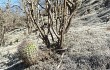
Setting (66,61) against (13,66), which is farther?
Answer: (13,66)

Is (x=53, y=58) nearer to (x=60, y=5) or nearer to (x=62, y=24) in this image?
(x=62, y=24)

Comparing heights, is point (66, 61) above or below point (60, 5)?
below

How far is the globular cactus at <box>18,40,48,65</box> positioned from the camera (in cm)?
1151

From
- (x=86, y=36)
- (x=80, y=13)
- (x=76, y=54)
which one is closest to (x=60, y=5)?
(x=86, y=36)

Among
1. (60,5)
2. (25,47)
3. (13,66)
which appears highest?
(60,5)

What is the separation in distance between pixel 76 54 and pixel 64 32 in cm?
131

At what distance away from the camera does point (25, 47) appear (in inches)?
456

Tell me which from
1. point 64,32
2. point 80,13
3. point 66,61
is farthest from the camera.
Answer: point 80,13

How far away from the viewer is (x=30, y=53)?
11492 mm

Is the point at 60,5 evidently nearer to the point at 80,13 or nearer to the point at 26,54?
the point at 26,54

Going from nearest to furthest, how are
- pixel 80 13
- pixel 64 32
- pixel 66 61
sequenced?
pixel 66 61
pixel 64 32
pixel 80 13

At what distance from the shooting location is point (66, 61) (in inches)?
Result: 449

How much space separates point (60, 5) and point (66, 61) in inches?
100

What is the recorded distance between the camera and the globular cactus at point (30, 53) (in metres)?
11.5
